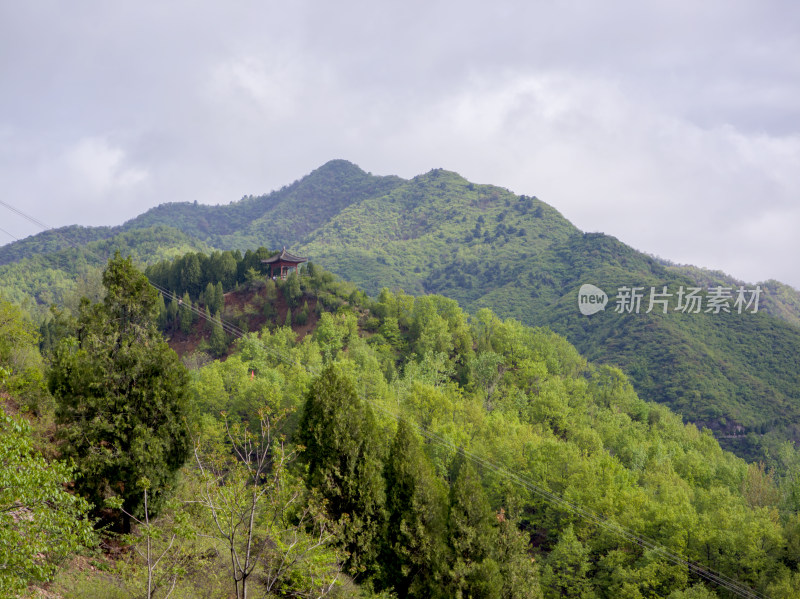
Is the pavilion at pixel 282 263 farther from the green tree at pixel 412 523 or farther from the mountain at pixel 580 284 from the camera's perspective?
the mountain at pixel 580 284

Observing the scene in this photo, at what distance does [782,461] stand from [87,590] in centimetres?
7001

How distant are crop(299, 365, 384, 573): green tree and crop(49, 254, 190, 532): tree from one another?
15.1 feet

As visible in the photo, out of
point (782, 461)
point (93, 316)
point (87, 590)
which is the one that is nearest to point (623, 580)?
point (87, 590)

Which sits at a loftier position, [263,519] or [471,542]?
[263,519]

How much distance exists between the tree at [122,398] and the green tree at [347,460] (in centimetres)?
461

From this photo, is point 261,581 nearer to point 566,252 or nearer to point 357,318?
point 357,318

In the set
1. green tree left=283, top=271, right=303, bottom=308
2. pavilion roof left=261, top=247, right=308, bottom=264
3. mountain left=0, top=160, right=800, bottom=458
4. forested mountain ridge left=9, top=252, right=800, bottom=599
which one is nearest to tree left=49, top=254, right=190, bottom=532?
forested mountain ridge left=9, top=252, right=800, bottom=599

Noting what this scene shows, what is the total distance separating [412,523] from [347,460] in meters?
3.26

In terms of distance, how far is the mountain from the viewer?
7619 centimetres

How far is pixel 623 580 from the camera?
1067 inches

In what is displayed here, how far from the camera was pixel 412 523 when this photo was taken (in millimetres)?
21844

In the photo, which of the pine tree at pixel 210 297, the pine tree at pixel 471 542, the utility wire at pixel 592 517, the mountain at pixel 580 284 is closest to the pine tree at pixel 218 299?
the pine tree at pixel 210 297

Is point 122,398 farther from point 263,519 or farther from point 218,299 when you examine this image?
point 218,299

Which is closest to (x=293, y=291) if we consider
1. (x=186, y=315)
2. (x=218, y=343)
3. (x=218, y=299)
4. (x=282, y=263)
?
(x=282, y=263)
